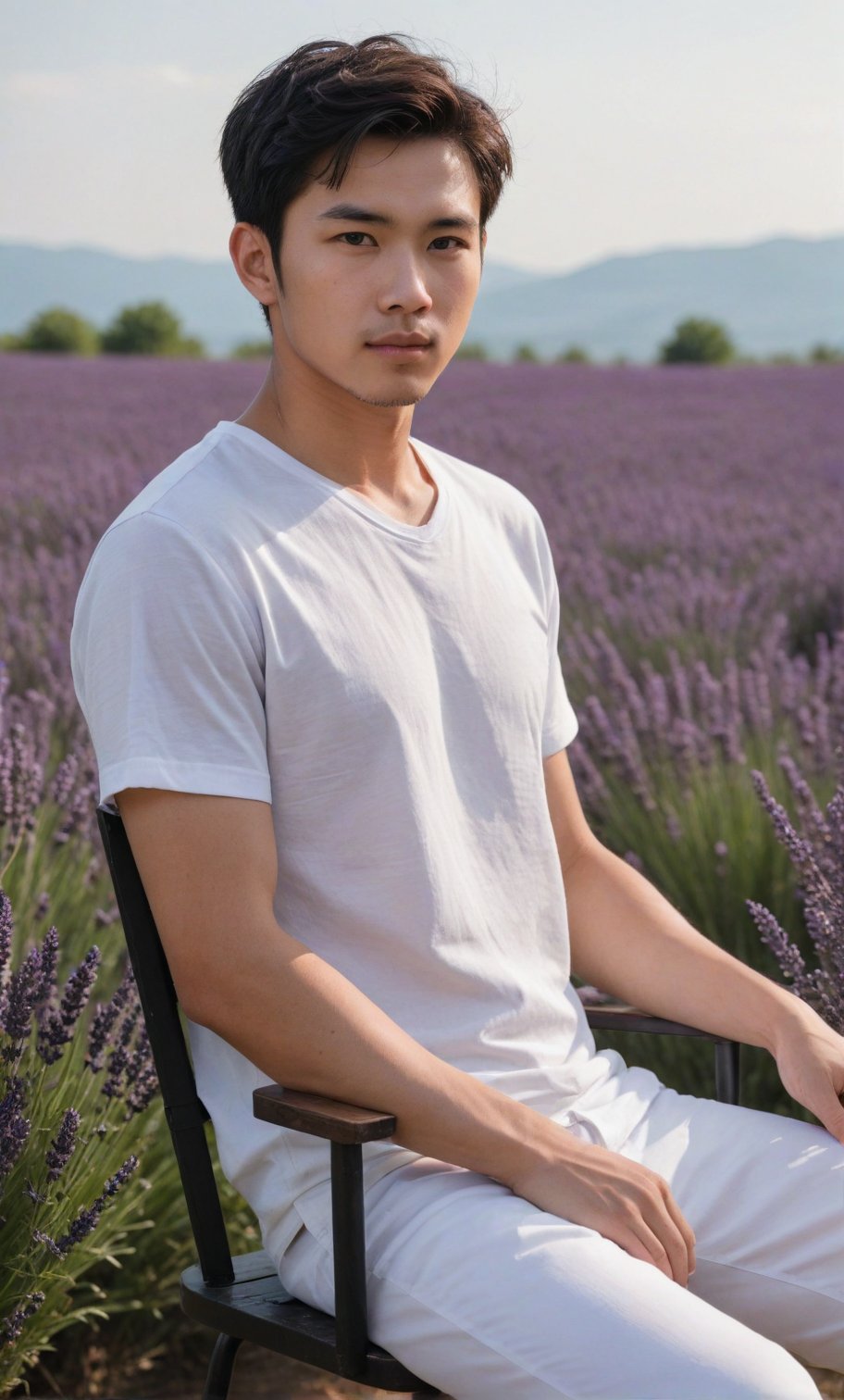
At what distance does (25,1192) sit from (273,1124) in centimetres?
40

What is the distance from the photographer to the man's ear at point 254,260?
163 cm

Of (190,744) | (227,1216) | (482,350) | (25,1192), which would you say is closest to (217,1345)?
(25,1192)

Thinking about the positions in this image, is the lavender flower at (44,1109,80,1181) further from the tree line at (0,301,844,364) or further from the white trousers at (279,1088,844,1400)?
the tree line at (0,301,844,364)

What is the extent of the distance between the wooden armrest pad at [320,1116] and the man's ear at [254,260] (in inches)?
32.2

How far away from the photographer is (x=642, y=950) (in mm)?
1824

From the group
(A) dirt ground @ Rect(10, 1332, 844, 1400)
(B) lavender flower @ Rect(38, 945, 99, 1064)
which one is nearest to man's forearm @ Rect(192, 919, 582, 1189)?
(B) lavender flower @ Rect(38, 945, 99, 1064)

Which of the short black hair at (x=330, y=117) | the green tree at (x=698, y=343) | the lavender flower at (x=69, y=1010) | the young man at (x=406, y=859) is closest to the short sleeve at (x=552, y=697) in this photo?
the young man at (x=406, y=859)

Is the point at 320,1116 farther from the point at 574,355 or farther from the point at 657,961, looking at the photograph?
the point at 574,355

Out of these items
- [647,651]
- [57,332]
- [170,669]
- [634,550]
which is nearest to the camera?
[170,669]

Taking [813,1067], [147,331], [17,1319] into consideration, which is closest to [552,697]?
[813,1067]

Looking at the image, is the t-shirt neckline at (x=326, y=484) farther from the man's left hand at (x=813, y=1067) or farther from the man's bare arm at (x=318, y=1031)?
the man's left hand at (x=813, y=1067)

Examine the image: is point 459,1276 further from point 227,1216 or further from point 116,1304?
point 227,1216

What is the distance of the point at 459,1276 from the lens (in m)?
1.32

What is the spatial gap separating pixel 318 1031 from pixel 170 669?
35 centimetres
